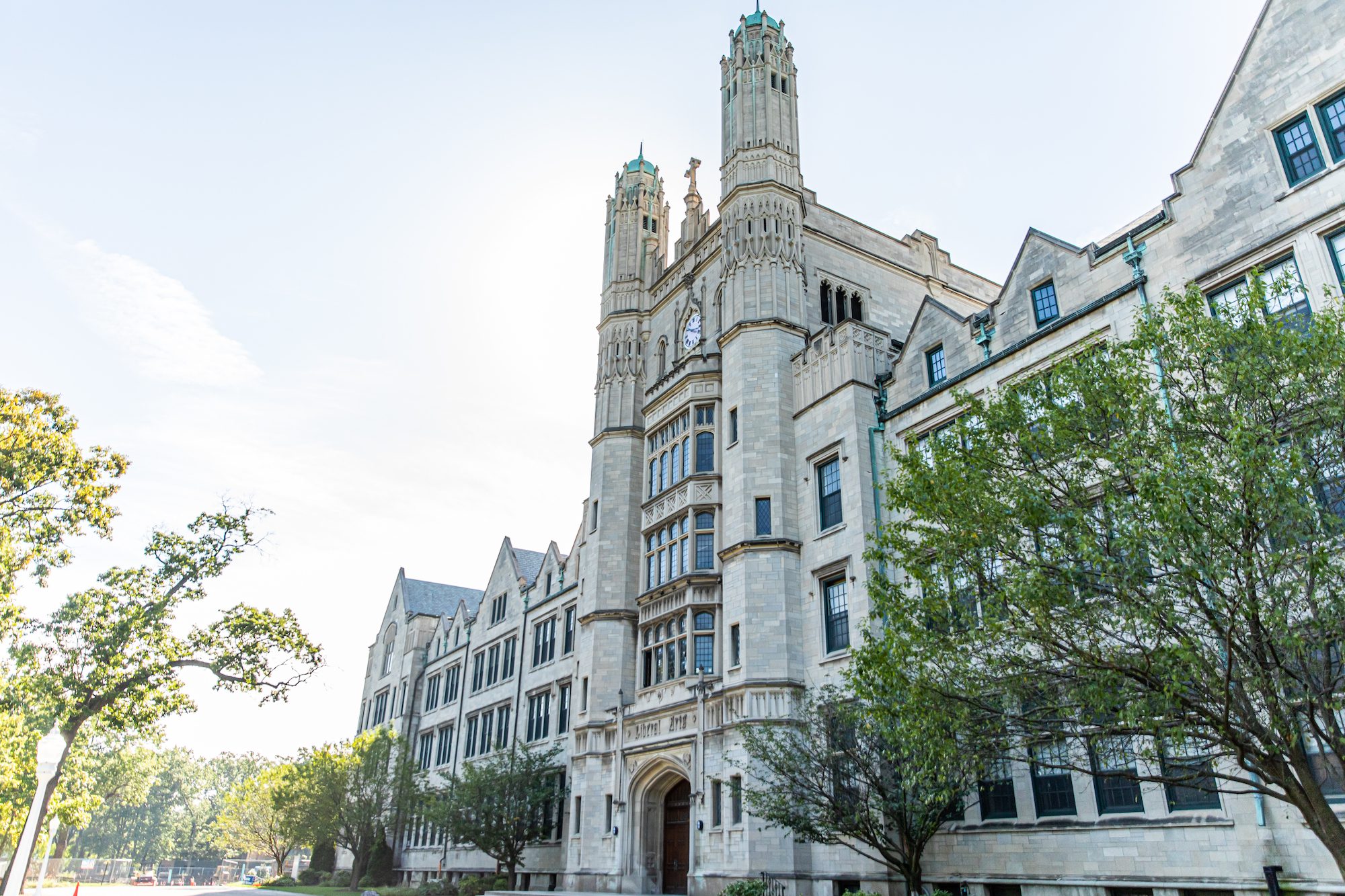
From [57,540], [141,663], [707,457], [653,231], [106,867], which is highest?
[653,231]

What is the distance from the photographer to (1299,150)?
1895 centimetres

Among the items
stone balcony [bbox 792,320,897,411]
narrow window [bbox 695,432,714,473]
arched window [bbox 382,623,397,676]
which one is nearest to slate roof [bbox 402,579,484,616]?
arched window [bbox 382,623,397,676]

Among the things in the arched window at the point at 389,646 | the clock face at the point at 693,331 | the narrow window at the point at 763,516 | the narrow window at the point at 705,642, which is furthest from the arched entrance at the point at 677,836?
the arched window at the point at 389,646

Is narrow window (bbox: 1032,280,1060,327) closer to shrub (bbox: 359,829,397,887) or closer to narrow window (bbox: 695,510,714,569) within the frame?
narrow window (bbox: 695,510,714,569)

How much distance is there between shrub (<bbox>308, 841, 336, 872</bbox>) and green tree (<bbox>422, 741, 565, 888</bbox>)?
101ft

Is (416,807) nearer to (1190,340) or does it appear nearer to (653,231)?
(653,231)

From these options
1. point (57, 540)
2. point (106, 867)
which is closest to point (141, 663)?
point (57, 540)

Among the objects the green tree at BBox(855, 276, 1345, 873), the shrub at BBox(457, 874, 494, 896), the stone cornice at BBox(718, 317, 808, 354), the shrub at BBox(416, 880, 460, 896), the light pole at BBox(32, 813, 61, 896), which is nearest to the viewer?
the green tree at BBox(855, 276, 1345, 873)

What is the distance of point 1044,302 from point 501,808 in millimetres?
25162

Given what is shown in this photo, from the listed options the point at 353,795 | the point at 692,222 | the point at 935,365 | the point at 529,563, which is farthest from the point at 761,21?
the point at 353,795

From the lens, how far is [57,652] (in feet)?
101

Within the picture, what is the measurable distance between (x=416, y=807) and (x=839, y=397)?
28600 mm

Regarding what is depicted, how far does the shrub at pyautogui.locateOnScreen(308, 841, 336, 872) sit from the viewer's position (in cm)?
6056

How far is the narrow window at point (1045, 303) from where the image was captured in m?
23.7
